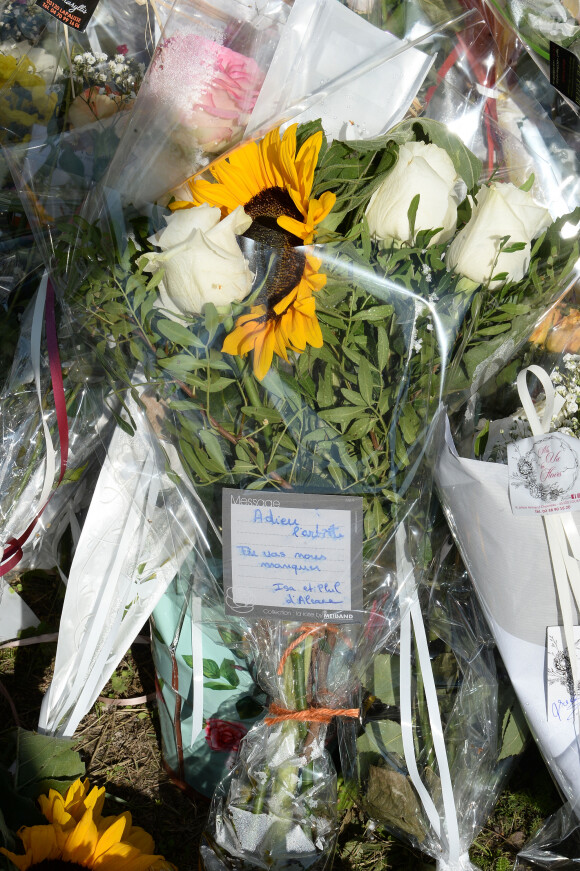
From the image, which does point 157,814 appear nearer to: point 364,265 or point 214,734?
point 214,734

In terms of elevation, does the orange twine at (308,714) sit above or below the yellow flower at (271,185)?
below

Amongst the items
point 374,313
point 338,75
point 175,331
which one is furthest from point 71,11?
point 374,313

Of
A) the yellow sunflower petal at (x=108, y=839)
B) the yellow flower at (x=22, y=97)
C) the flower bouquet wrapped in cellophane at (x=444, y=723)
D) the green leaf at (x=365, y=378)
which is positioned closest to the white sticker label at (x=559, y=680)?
the flower bouquet wrapped in cellophane at (x=444, y=723)

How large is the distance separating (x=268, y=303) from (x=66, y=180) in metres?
0.38

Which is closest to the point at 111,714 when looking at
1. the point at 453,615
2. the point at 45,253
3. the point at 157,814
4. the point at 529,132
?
the point at 157,814

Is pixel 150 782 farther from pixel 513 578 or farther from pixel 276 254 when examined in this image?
pixel 276 254

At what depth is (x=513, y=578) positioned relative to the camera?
105cm

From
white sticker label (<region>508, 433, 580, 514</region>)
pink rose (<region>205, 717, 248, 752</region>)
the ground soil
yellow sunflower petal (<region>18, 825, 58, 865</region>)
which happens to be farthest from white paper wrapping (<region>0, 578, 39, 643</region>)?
white sticker label (<region>508, 433, 580, 514</region>)

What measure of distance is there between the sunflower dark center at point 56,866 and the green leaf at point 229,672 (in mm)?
407

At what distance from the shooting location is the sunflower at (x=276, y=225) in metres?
0.87

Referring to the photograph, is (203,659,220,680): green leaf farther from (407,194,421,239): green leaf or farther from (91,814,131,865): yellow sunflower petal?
(407,194,421,239): green leaf

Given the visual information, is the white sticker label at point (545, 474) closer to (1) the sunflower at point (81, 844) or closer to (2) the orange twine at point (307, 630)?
(2) the orange twine at point (307, 630)

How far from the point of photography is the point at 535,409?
3.41 ft

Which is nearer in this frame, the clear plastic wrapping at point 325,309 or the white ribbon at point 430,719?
the clear plastic wrapping at point 325,309
